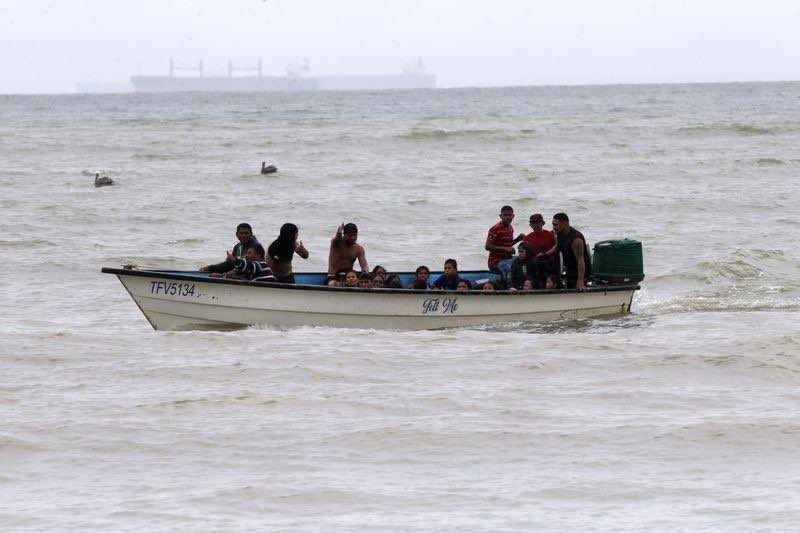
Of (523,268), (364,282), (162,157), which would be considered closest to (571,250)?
(523,268)

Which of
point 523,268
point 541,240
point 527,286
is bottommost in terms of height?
point 527,286

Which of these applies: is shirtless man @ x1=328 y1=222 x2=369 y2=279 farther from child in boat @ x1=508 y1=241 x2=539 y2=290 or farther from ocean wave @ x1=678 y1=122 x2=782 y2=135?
ocean wave @ x1=678 y1=122 x2=782 y2=135

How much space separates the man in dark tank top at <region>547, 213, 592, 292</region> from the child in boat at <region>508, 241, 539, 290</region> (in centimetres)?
27

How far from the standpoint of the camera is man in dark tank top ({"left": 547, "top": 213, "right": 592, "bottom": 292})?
15.1 m

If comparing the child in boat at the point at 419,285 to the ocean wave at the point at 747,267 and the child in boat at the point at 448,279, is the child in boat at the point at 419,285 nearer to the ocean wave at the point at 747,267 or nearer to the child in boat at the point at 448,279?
the child in boat at the point at 448,279

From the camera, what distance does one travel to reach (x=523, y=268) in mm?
15234

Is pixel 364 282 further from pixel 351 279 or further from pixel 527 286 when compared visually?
pixel 527 286

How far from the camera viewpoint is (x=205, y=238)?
25.4m

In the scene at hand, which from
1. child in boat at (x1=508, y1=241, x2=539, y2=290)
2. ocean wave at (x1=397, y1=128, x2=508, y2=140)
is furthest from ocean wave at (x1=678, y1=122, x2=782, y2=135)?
child in boat at (x1=508, y1=241, x2=539, y2=290)

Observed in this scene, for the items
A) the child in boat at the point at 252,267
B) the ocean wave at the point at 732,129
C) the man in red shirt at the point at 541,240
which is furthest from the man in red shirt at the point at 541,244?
the ocean wave at the point at 732,129

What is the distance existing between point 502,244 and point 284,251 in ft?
10.3

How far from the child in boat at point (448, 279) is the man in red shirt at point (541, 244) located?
1.07 m

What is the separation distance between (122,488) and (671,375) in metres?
5.98

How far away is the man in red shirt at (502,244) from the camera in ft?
52.1
